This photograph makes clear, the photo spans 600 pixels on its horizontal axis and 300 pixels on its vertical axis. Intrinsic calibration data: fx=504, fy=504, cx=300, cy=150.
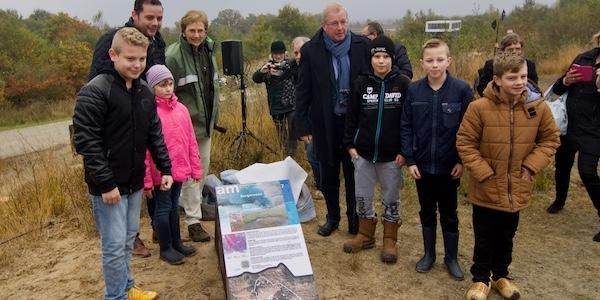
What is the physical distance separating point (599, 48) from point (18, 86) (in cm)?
2803

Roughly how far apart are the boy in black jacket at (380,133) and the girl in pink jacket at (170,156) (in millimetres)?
1126

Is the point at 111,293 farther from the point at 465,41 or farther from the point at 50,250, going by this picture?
the point at 465,41

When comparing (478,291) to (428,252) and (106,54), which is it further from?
(106,54)

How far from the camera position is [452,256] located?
344 centimetres

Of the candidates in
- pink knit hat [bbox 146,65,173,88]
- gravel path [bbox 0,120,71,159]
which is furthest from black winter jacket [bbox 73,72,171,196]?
gravel path [bbox 0,120,71,159]

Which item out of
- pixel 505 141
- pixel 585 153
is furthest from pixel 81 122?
pixel 585 153

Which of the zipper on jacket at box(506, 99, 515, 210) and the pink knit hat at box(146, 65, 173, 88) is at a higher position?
the pink knit hat at box(146, 65, 173, 88)

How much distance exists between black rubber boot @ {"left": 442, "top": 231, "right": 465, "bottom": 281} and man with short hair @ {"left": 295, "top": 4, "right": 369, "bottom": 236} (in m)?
0.91

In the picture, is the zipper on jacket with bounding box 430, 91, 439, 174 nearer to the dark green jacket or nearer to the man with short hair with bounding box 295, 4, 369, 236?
the man with short hair with bounding box 295, 4, 369, 236

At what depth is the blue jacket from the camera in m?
3.12

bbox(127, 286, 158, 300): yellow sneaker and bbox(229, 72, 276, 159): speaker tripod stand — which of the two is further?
bbox(229, 72, 276, 159): speaker tripod stand

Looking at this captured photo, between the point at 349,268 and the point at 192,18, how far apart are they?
219cm

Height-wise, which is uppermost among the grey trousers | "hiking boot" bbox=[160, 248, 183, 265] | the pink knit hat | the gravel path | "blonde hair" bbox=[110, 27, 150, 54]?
"blonde hair" bbox=[110, 27, 150, 54]

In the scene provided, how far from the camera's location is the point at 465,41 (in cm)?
1366
